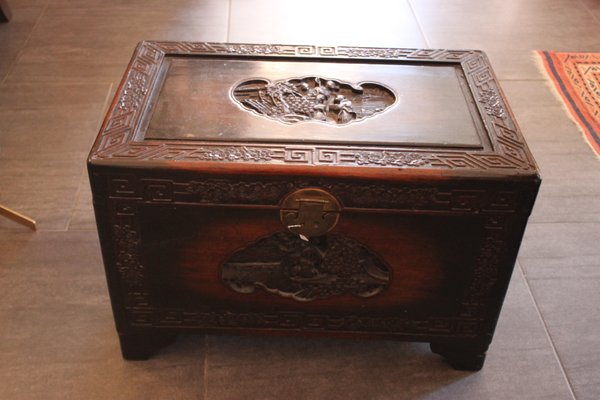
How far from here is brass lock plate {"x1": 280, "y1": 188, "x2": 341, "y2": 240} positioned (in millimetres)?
1084

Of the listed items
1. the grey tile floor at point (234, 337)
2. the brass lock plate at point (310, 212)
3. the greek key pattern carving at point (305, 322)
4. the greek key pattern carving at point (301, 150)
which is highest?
the greek key pattern carving at point (301, 150)

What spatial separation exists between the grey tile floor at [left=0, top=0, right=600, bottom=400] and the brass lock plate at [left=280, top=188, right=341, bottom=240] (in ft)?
1.15

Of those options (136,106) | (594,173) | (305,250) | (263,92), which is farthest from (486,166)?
(594,173)

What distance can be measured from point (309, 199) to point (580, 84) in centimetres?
159

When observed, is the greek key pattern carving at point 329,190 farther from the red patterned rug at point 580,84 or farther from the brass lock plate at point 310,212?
the red patterned rug at point 580,84

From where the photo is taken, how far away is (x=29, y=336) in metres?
1.36

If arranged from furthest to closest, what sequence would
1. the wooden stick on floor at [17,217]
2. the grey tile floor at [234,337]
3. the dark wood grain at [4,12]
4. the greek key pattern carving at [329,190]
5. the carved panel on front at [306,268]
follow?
1. the dark wood grain at [4,12]
2. the wooden stick on floor at [17,217]
3. the grey tile floor at [234,337]
4. the carved panel on front at [306,268]
5. the greek key pattern carving at [329,190]

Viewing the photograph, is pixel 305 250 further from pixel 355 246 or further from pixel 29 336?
pixel 29 336

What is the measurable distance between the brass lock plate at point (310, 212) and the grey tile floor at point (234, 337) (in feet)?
1.15

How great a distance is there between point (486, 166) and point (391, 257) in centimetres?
23

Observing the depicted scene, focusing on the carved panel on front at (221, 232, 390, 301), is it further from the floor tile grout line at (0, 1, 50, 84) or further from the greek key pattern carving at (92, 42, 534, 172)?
the floor tile grout line at (0, 1, 50, 84)

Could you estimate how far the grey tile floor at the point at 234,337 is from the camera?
1.30m

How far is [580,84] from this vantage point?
2.28 metres

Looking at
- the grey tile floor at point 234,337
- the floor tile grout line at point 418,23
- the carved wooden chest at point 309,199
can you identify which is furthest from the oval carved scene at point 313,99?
the floor tile grout line at point 418,23
